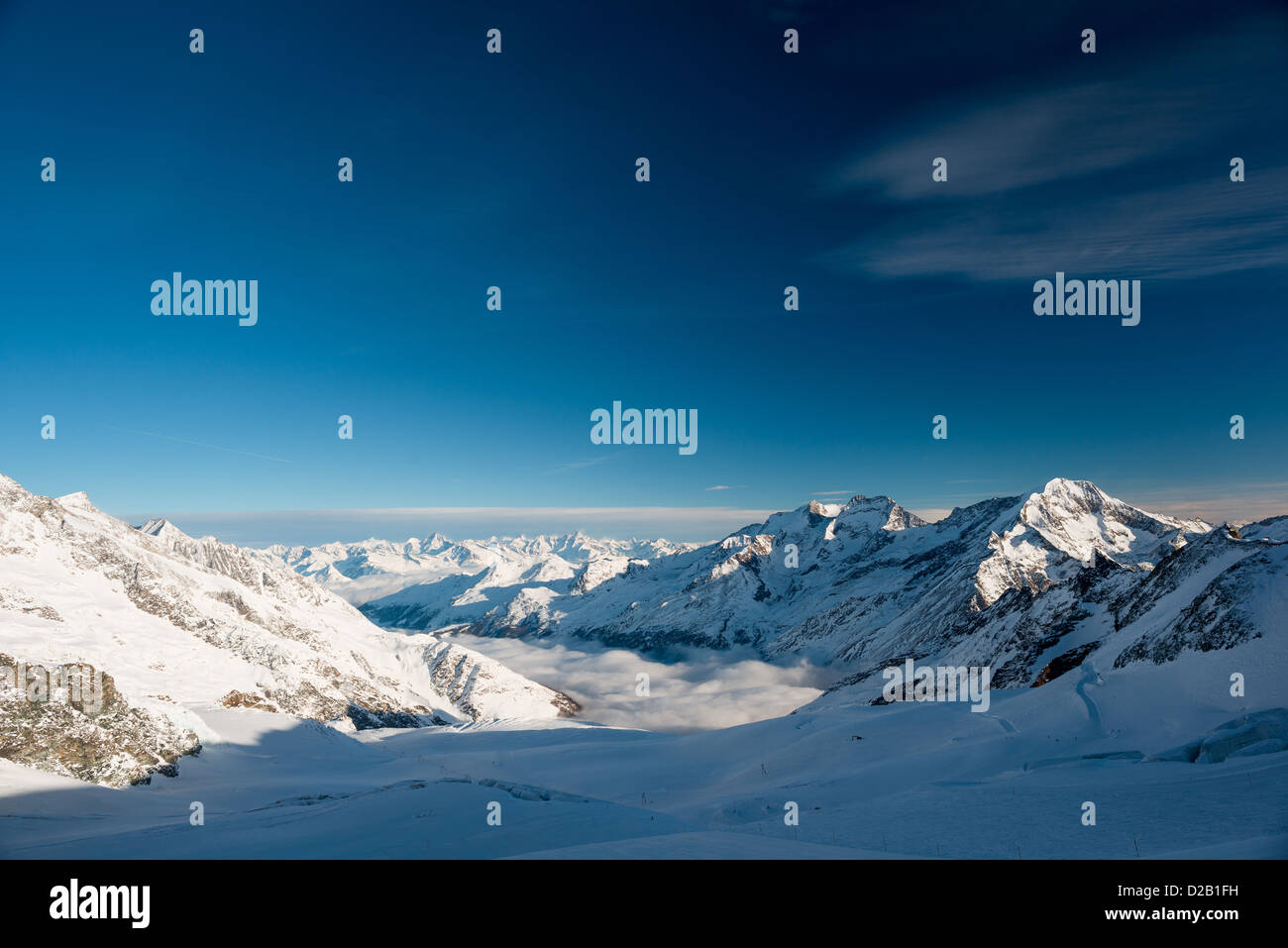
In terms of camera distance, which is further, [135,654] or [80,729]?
[135,654]

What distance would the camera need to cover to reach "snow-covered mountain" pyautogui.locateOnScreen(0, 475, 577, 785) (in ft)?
157

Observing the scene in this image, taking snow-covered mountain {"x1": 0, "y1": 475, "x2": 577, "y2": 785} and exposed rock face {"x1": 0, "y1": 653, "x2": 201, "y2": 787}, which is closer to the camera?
exposed rock face {"x1": 0, "y1": 653, "x2": 201, "y2": 787}

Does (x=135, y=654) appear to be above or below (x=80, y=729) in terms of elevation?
below

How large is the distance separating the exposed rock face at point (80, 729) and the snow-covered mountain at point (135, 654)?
120mm

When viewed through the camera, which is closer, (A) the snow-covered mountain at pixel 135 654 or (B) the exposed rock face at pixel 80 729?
(B) the exposed rock face at pixel 80 729

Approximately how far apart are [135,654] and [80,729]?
4609 cm

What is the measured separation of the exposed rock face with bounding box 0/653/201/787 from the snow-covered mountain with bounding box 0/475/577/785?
4.7 inches

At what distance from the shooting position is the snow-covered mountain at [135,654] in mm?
47781

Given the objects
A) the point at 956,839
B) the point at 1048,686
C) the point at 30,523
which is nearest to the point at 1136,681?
the point at 1048,686

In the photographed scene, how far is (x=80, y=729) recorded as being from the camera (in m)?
47.7

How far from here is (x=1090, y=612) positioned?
9894cm

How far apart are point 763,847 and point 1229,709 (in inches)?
1397

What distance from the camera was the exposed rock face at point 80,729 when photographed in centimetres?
4425
